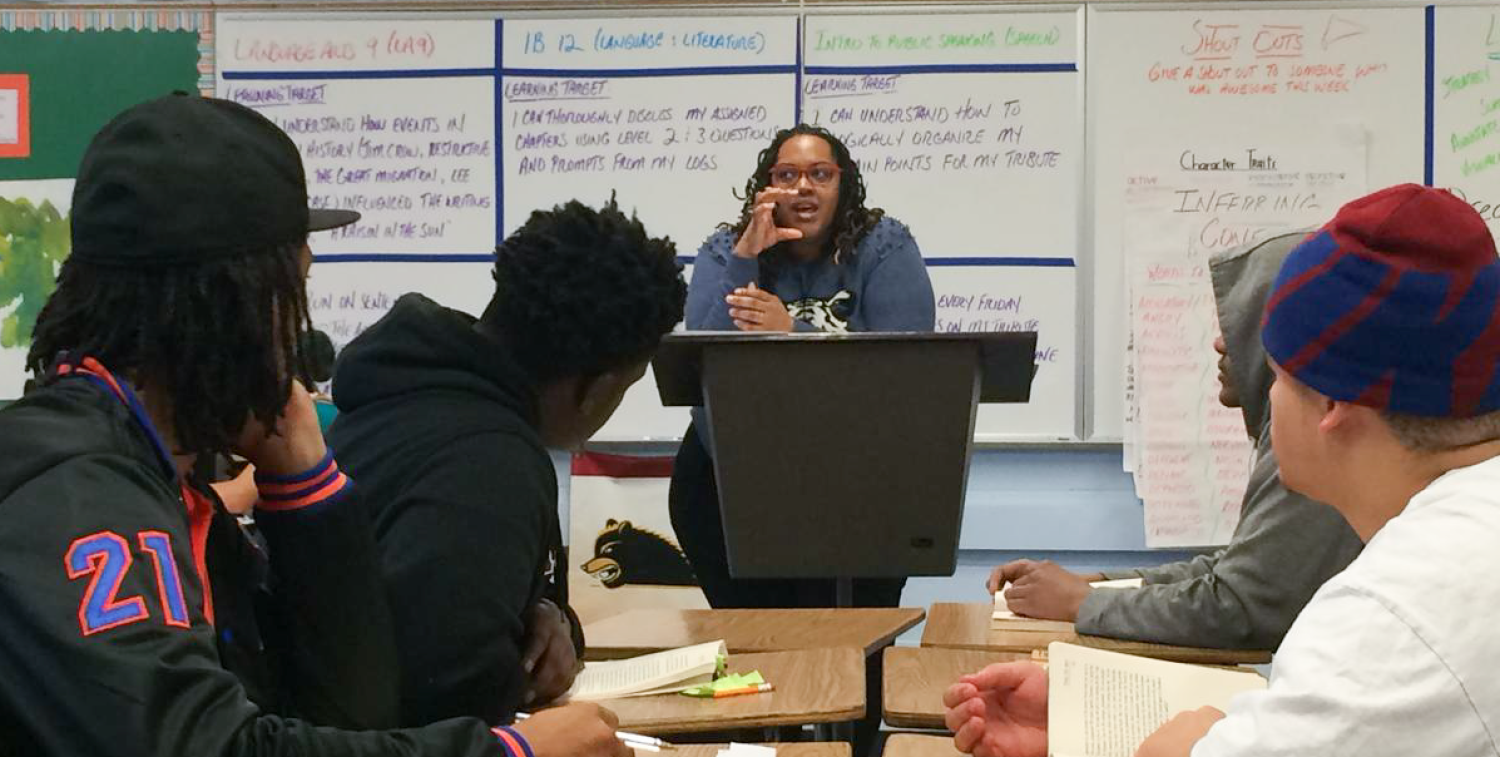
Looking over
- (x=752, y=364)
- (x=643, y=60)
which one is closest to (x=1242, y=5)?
(x=643, y=60)

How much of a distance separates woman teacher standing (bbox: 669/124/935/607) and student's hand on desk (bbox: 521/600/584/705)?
4.36 ft

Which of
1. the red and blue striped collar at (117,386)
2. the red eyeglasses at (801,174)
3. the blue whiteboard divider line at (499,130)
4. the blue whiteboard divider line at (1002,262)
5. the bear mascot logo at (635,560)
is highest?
the blue whiteboard divider line at (499,130)

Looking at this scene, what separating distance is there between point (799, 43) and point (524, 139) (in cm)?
81

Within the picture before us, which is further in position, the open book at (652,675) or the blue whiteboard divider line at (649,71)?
the blue whiteboard divider line at (649,71)

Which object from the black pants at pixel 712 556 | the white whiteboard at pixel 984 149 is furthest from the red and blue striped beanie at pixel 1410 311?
the white whiteboard at pixel 984 149

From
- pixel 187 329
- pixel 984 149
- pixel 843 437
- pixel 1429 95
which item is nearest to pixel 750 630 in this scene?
pixel 843 437

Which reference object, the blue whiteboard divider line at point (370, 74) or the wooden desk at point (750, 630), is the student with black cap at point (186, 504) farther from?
the blue whiteboard divider line at point (370, 74)

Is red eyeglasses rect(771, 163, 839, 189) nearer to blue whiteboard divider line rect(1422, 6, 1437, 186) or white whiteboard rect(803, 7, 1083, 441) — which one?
white whiteboard rect(803, 7, 1083, 441)

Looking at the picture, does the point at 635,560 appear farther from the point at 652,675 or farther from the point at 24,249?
the point at 652,675

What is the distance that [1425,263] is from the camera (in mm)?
1046

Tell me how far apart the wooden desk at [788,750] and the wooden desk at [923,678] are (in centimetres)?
15

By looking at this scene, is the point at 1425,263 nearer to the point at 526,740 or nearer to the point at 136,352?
the point at 526,740

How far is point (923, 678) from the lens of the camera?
180 cm

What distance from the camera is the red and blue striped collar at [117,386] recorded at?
1.12 metres
